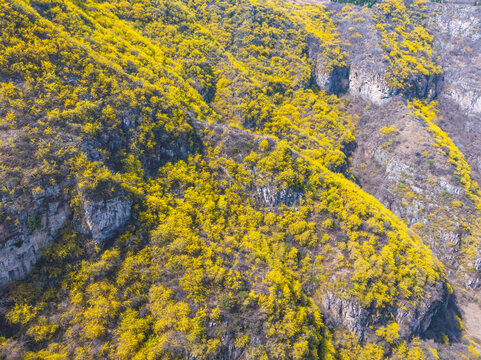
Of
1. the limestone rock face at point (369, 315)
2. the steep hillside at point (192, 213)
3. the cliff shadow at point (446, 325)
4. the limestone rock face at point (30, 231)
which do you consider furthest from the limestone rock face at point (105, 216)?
the cliff shadow at point (446, 325)

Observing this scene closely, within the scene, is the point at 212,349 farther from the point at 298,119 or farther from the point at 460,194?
the point at 460,194

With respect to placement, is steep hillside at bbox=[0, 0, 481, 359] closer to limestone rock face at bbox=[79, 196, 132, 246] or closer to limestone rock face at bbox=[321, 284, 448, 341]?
limestone rock face at bbox=[79, 196, 132, 246]

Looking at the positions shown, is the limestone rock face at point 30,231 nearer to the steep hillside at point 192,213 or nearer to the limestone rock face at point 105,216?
the steep hillside at point 192,213

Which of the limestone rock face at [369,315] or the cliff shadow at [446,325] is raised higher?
the limestone rock face at [369,315]

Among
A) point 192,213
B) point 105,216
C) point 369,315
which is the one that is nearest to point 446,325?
point 369,315

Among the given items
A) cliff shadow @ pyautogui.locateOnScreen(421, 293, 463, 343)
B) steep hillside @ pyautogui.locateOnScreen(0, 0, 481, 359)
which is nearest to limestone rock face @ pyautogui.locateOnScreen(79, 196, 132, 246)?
steep hillside @ pyautogui.locateOnScreen(0, 0, 481, 359)

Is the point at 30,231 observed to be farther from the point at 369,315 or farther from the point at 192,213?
the point at 369,315

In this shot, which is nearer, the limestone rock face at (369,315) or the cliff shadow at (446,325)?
the limestone rock face at (369,315)

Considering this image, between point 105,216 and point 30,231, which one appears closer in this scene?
point 30,231
